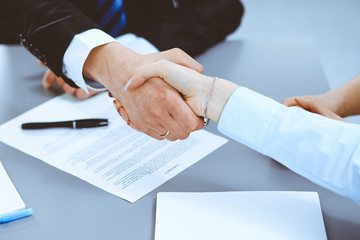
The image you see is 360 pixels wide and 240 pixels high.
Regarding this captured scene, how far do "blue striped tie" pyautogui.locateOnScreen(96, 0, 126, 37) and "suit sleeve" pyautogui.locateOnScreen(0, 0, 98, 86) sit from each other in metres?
A: 0.24

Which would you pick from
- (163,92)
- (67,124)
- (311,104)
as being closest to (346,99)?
(311,104)

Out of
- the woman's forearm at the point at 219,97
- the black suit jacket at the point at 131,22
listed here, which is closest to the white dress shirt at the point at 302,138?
the woman's forearm at the point at 219,97

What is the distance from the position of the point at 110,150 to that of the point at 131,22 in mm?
690

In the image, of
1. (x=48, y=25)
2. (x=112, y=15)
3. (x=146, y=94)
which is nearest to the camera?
(x=146, y=94)

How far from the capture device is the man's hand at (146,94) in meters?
0.98

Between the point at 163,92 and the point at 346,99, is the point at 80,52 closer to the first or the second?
the point at 163,92

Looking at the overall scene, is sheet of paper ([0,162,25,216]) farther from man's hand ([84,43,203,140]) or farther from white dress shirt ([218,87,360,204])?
white dress shirt ([218,87,360,204])

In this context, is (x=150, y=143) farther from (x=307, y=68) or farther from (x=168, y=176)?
(x=307, y=68)

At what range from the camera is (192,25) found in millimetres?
1476

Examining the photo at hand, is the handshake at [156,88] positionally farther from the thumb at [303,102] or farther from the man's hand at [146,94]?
the thumb at [303,102]

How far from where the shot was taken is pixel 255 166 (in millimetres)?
929

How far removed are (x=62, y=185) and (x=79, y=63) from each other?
0.35 metres

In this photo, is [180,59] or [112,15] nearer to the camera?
[180,59]

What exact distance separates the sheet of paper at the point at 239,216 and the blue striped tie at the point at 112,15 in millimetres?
804
